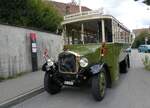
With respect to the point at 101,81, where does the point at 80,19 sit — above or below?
above

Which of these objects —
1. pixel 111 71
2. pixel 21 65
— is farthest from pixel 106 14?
pixel 21 65

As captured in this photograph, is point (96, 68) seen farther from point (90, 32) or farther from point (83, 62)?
point (90, 32)

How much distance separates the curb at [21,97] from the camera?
765 centimetres

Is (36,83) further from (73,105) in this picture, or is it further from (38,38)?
(38,38)

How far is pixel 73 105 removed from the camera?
7.66 m

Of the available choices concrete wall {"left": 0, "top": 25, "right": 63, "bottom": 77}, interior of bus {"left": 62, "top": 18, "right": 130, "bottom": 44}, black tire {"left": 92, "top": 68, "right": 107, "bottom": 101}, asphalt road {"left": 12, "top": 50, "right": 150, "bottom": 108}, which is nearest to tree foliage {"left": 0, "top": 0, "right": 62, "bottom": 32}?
concrete wall {"left": 0, "top": 25, "right": 63, "bottom": 77}

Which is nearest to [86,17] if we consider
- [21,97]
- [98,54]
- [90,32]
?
[90,32]

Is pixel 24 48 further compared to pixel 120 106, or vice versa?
pixel 24 48

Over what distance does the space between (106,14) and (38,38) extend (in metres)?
7.06

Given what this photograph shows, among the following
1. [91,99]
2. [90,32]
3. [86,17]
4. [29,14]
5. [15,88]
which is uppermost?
[29,14]

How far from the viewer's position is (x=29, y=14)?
19.1 metres

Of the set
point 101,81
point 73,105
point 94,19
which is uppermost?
point 94,19

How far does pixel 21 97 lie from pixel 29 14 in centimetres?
1146

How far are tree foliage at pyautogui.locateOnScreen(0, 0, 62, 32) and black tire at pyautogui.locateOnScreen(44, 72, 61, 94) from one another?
790cm
